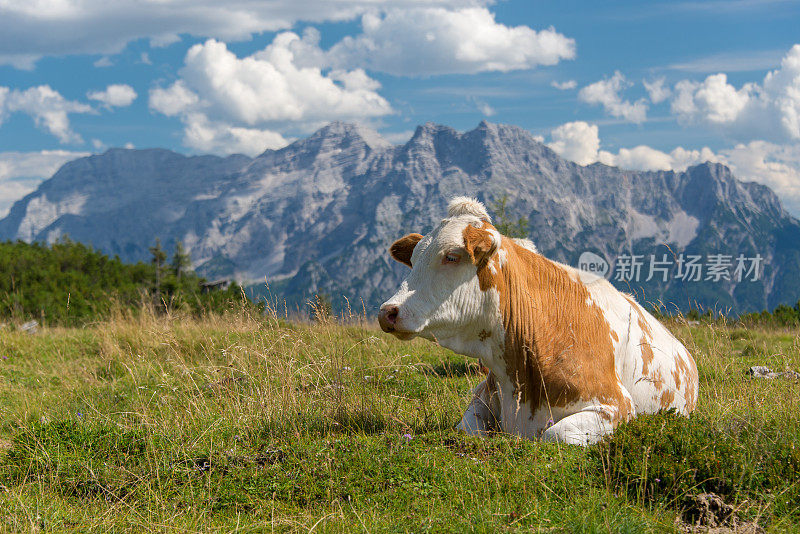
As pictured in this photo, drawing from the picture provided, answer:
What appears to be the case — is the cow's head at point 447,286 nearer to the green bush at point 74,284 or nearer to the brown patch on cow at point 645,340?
the brown patch on cow at point 645,340

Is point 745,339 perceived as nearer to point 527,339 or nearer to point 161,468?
point 527,339

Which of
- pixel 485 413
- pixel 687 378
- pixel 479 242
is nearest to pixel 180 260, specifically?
pixel 485 413

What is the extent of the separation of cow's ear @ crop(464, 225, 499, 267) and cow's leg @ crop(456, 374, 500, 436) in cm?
140

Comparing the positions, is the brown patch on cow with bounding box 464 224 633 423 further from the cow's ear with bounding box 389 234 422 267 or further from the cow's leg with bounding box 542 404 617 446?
the cow's ear with bounding box 389 234 422 267

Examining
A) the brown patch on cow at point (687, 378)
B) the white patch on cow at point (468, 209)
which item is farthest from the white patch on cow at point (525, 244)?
the brown patch on cow at point (687, 378)

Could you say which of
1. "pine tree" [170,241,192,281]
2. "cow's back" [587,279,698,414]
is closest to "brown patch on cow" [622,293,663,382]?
"cow's back" [587,279,698,414]

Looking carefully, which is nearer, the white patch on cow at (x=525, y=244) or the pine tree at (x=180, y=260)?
the white patch on cow at (x=525, y=244)

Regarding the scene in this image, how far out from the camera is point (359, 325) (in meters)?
14.6

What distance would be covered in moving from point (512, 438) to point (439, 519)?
152 cm

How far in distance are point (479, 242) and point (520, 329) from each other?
953 millimetres

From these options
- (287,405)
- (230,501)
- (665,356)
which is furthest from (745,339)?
(230,501)

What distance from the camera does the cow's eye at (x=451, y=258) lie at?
17.2 feet

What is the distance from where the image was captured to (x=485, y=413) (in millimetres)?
6047

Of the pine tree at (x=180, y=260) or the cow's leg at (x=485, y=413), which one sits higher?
the cow's leg at (x=485, y=413)
